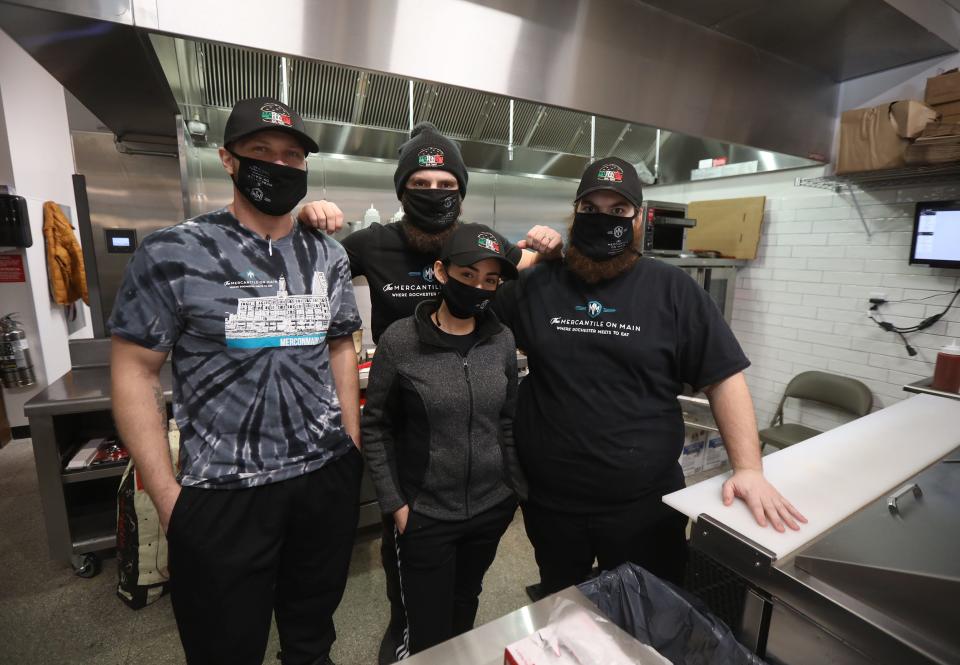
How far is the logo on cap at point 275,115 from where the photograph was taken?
1079mm

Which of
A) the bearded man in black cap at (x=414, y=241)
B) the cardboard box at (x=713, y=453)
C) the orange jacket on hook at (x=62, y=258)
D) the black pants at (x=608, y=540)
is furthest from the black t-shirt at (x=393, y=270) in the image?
the orange jacket on hook at (x=62, y=258)

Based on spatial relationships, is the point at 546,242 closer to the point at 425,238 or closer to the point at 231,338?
the point at 425,238

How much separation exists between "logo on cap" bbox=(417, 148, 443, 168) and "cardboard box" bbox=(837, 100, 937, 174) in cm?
279

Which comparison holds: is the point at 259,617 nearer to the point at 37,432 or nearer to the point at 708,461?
the point at 37,432

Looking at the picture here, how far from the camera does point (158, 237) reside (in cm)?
107

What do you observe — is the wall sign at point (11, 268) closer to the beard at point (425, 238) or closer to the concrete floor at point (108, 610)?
the concrete floor at point (108, 610)

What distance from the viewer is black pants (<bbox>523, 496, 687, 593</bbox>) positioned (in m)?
1.28

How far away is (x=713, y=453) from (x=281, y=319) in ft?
10.8

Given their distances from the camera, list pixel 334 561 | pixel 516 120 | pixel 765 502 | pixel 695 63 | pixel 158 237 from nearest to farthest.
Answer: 1. pixel 765 502
2. pixel 158 237
3. pixel 334 561
4. pixel 695 63
5. pixel 516 120

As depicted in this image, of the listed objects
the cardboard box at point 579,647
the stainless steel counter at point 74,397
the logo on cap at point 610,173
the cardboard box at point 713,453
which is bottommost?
the cardboard box at point 713,453

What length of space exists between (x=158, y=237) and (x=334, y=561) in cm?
101

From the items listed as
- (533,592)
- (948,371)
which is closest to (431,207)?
(533,592)

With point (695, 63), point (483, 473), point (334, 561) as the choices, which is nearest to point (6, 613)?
point (334, 561)

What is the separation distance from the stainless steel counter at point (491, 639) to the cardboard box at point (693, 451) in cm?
263
